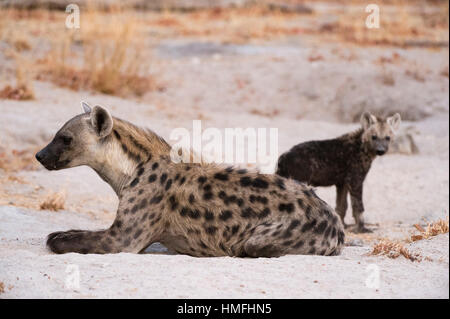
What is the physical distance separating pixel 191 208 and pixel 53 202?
7.65 feet

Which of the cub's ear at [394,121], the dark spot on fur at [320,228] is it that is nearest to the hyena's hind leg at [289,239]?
the dark spot on fur at [320,228]

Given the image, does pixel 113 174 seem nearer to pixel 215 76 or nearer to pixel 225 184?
pixel 225 184

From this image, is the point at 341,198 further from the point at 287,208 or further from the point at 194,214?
the point at 194,214

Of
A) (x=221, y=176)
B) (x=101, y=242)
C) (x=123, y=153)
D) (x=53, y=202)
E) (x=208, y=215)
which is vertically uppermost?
(x=123, y=153)

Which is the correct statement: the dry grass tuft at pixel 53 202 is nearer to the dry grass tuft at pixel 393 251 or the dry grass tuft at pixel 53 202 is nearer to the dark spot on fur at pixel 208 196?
the dark spot on fur at pixel 208 196

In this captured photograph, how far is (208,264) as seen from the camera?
452 centimetres

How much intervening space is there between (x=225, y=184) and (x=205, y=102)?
7908 millimetres

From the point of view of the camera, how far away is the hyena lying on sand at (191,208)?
16.1ft

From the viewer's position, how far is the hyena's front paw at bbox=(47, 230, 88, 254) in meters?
4.90

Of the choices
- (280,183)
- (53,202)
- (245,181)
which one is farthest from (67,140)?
(53,202)

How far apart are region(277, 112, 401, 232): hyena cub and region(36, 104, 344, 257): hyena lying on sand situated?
246 centimetres

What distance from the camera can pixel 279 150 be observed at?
31.8ft

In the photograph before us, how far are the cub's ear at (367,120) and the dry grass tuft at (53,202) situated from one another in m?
3.14

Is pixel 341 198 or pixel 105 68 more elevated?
pixel 105 68
